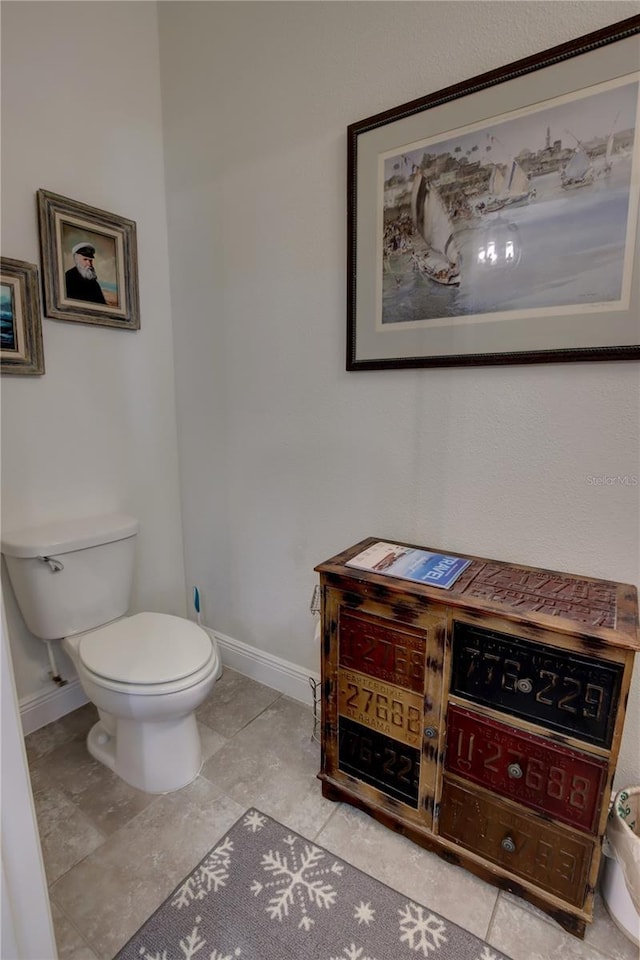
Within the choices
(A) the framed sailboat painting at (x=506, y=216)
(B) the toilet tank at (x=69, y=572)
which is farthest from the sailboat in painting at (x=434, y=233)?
(B) the toilet tank at (x=69, y=572)

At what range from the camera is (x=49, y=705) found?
179 centimetres

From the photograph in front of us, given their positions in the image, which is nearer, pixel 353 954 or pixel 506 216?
pixel 353 954

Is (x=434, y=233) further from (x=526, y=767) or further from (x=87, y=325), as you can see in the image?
(x=526, y=767)

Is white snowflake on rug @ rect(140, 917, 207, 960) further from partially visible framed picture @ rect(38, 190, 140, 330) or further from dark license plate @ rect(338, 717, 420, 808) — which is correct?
partially visible framed picture @ rect(38, 190, 140, 330)

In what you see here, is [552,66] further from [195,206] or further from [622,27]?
[195,206]

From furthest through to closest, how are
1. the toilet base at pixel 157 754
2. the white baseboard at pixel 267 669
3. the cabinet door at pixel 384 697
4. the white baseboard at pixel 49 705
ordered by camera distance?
the white baseboard at pixel 267 669 < the white baseboard at pixel 49 705 < the toilet base at pixel 157 754 < the cabinet door at pixel 384 697

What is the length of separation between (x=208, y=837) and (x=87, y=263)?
6.57 feet

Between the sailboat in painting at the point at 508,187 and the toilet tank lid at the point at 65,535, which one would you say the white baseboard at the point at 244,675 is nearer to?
the toilet tank lid at the point at 65,535

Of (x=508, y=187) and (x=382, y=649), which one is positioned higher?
(x=508, y=187)

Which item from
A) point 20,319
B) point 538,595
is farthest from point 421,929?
point 20,319

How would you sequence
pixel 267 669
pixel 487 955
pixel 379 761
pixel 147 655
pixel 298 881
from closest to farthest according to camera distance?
pixel 487 955 → pixel 298 881 → pixel 379 761 → pixel 147 655 → pixel 267 669

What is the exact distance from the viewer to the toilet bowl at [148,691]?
1333 millimetres

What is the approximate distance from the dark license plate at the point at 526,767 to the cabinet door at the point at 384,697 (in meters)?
0.07

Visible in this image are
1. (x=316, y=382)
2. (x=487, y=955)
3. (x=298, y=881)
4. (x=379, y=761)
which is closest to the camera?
(x=487, y=955)
